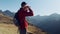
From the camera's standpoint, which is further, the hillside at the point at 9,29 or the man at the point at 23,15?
the hillside at the point at 9,29

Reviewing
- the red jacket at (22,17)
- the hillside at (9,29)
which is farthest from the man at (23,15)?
the hillside at (9,29)

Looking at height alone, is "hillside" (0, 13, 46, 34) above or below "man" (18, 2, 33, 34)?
below

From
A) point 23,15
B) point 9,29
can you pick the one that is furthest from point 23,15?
point 9,29

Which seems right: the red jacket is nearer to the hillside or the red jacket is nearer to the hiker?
the hiker

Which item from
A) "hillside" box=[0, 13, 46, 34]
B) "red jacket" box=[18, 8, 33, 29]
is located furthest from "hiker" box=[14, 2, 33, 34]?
"hillside" box=[0, 13, 46, 34]

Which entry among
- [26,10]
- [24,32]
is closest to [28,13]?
[26,10]

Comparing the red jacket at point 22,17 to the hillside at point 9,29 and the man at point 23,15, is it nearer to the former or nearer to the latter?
the man at point 23,15

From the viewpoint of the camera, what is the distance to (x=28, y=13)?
10.4 metres

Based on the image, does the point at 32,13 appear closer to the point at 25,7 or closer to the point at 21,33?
the point at 25,7

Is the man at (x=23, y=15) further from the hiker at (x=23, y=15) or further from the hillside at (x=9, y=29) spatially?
the hillside at (x=9, y=29)

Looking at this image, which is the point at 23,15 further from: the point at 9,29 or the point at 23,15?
the point at 9,29

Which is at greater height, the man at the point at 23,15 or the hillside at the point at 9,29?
the man at the point at 23,15

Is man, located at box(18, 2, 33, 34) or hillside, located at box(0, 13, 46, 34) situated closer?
man, located at box(18, 2, 33, 34)

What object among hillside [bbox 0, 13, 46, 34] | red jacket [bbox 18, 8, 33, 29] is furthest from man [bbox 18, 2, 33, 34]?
hillside [bbox 0, 13, 46, 34]
